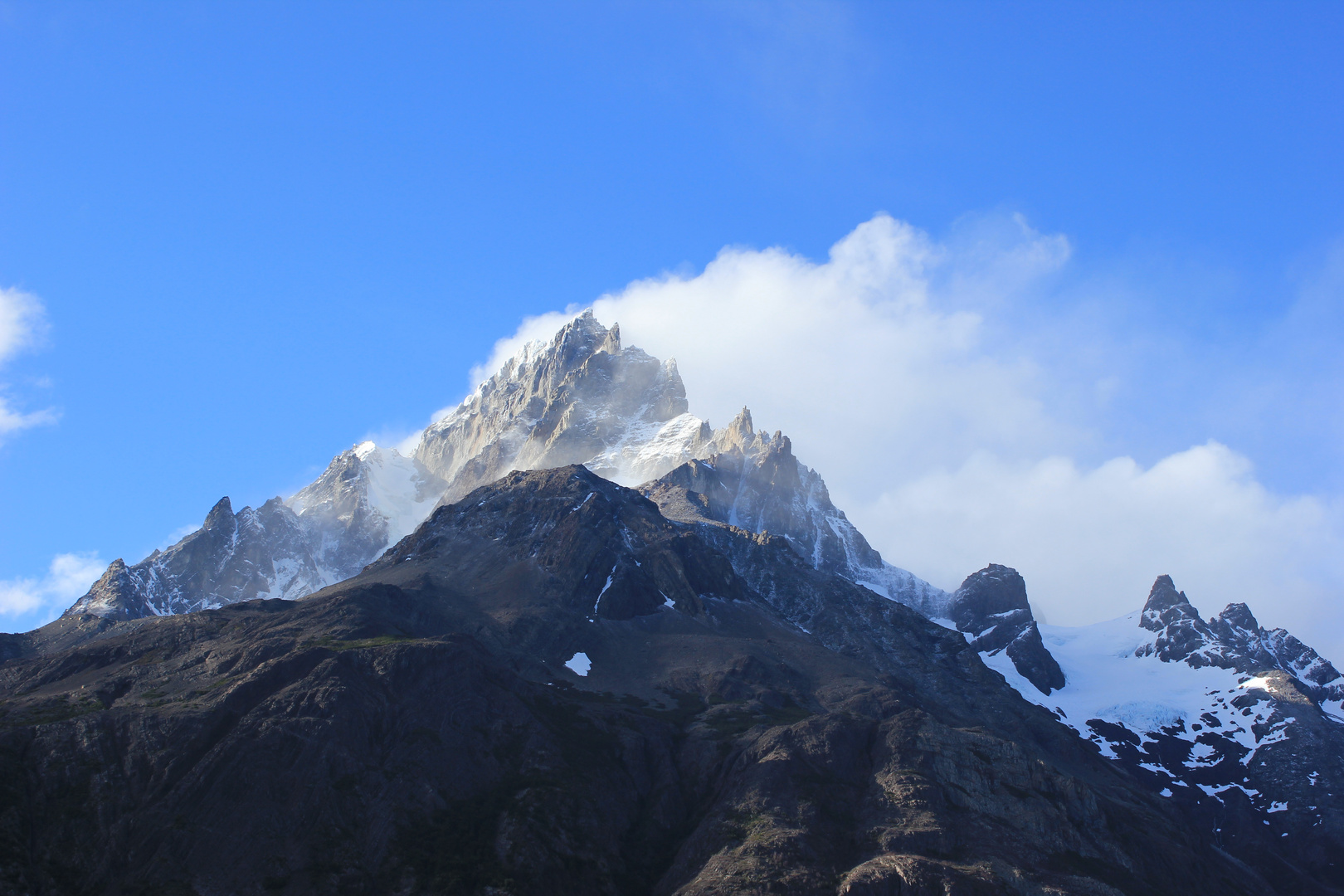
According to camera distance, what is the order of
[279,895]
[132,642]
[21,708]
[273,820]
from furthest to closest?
[132,642] < [21,708] < [273,820] < [279,895]

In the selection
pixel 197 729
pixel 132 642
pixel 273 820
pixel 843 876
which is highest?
pixel 132 642

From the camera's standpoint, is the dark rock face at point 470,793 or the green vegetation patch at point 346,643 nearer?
the dark rock face at point 470,793

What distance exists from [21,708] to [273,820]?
2047 inches

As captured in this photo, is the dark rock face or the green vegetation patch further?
the green vegetation patch

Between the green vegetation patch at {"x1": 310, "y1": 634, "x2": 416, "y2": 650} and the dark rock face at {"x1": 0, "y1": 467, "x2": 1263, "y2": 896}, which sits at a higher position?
the green vegetation patch at {"x1": 310, "y1": 634, "x2": 416, "y2": 650}

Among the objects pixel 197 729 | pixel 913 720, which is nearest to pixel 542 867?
pixel 197 729

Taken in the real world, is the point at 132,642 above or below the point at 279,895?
above

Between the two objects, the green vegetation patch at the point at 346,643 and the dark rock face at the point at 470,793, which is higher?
the green vegetation patch at the point at 346,643

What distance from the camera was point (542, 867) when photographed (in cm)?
14112

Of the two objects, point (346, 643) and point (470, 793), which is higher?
point (346, 643)

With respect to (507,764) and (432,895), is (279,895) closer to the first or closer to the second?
(432,895)

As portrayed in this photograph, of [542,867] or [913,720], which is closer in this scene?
[542,867]

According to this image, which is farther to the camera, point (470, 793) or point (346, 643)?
point (346, 643)

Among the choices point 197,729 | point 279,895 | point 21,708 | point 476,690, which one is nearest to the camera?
point 279,895
